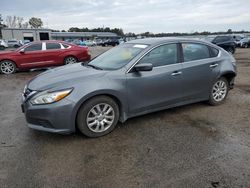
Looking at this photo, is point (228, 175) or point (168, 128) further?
point (168, 128)

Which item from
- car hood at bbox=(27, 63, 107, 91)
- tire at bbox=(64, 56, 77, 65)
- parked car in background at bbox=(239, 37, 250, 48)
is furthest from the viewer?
parked car in background at bbox=(239, 37, 250, 48)

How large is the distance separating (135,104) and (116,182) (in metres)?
1.60

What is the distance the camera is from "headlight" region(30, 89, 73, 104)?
341 cm

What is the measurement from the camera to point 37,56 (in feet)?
34.3

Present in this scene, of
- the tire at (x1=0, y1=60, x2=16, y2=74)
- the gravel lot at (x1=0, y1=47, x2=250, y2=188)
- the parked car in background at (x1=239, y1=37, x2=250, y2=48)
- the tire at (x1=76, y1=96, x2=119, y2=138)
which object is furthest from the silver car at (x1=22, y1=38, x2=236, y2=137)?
the parked car in background at (x1=239, y1=37, x2=250, y2=48)

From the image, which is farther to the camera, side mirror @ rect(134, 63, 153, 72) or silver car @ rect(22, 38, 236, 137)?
side mirror @ rect(134, 63, 153, 72)

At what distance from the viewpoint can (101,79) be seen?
368 cm

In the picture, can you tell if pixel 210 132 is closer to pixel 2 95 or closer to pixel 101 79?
pixel 101 79

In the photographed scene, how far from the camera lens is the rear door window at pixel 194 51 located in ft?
15.0

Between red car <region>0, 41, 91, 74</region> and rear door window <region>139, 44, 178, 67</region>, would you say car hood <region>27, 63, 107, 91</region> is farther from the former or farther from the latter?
red car <region>0, 41, 91, 74</region>

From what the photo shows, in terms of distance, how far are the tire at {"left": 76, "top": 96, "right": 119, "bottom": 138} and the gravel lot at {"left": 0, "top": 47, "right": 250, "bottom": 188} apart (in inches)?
5.6

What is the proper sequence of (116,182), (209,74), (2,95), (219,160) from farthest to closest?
(2,95) < (209,74) < (219,160) < (116,182)

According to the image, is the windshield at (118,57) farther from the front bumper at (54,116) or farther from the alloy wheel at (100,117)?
the front bumper at (54,116)

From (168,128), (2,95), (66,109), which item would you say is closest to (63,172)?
(66,109)
